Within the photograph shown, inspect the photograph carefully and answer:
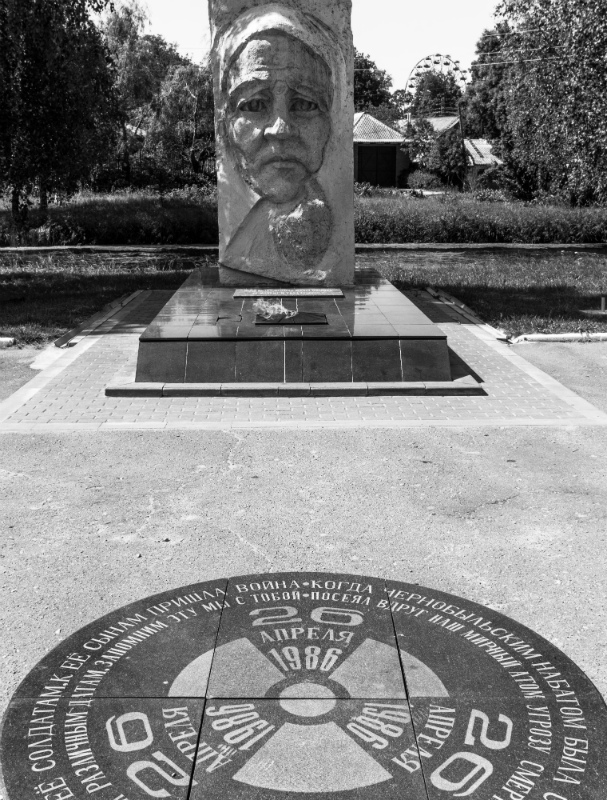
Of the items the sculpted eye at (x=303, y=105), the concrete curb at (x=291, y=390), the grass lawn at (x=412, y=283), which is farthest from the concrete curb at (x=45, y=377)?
Result: the sculpted eye at (x=303, y=105)

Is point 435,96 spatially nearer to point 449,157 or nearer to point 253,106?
point 449,157

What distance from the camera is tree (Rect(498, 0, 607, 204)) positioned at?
15062 mm

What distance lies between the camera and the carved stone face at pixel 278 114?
37.0 ft

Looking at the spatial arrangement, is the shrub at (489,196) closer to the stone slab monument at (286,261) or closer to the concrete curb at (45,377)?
the stone slab monument at (286,261)

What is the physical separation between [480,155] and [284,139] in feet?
139

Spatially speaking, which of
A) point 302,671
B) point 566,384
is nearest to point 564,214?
point 566,384

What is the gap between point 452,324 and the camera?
12742 mm

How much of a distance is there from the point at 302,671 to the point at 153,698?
25.2 inches

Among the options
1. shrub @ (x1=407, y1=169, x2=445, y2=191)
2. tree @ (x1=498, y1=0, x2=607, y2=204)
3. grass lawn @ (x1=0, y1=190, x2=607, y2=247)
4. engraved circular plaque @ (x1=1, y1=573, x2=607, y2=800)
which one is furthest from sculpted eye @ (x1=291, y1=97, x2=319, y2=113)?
shrub @ (x1=407, y1=169, x2=445, y2=191)

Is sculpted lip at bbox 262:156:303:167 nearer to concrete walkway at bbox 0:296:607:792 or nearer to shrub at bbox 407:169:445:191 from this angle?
concrete walkway at bbox 0:296:607:792

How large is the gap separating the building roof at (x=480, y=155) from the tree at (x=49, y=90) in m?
32.1

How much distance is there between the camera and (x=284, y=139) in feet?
37.8

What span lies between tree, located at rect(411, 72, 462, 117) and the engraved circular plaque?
47855 mm

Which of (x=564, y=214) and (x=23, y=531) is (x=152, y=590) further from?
(x=564, y=214)
